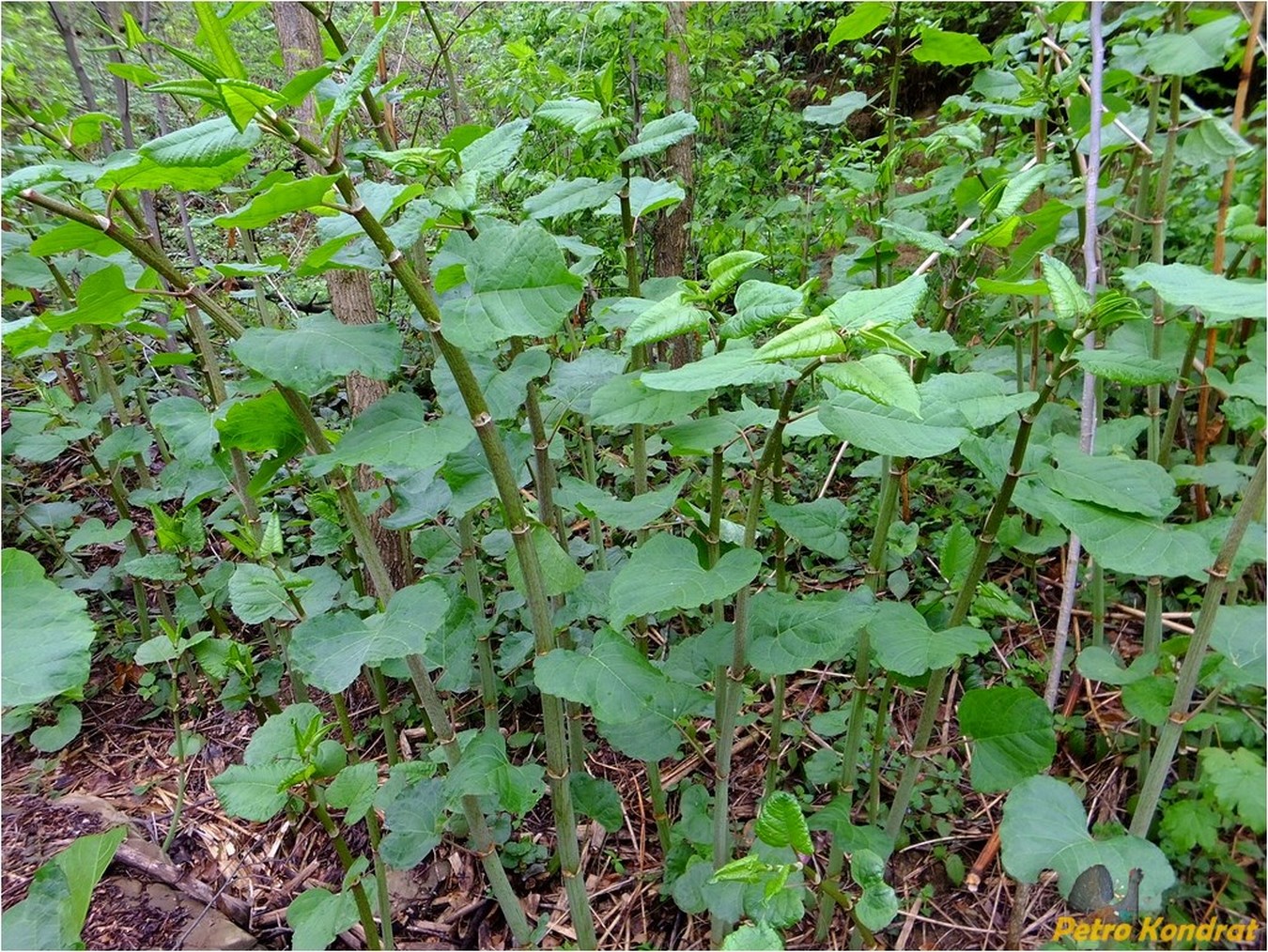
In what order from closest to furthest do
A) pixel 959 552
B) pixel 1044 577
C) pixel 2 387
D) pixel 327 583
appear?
pixel 959 552, pixel 327 583, pixel 1044 577, pixel 2 387

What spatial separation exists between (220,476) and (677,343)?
1.52 m

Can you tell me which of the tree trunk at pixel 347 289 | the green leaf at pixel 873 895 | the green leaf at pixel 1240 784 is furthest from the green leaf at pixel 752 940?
the tree trunk at pixel 347 289

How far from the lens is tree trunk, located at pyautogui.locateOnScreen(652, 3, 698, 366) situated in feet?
10.1

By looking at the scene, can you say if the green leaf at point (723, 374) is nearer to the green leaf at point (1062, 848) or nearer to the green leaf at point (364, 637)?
the green leaf at point (364, 637)

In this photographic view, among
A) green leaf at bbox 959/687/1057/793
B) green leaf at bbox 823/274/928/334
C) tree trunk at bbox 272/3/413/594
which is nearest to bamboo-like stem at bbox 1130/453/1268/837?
green leaf at bbox 959/687/1057/793

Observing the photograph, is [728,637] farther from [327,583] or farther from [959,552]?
[327,583]

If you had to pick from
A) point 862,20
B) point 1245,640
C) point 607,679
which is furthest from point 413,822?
point 862,20

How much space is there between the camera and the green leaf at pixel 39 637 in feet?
2.32

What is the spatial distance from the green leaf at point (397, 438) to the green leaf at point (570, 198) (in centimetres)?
42

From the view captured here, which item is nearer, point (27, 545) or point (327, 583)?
point (327, 583)

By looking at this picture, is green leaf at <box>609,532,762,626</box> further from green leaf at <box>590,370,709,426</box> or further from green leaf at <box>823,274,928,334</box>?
green leaf at <box>823,274,928,334</box>

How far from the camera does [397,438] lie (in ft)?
3.19

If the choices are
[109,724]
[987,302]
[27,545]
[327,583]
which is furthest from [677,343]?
Result: [27,545]

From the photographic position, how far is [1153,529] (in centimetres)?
96
